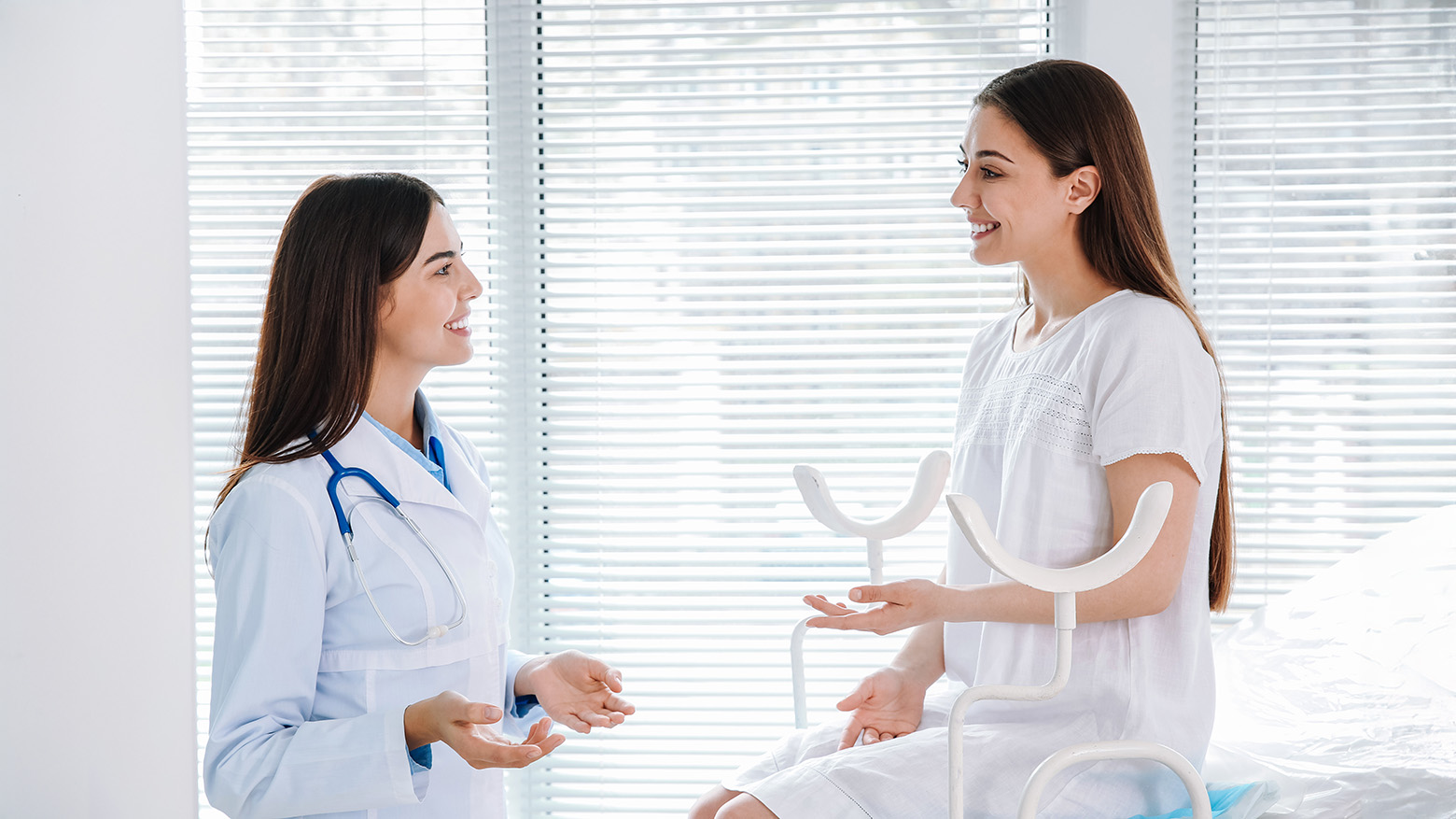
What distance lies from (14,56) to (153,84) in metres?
0.22

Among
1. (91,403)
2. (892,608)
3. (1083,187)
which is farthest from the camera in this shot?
(91,403)

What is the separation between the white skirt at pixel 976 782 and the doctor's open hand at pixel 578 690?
0.78 ft

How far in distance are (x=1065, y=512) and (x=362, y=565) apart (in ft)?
2.90

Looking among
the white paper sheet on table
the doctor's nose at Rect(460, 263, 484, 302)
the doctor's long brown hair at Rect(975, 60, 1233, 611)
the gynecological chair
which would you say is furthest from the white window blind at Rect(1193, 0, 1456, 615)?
the doctor's nose at Rect(460, 263, 484, 302)

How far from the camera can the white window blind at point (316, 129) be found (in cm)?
206

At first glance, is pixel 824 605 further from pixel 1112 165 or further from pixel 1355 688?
pixel 1355 688

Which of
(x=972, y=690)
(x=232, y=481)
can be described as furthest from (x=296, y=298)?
(x=972, y=690)

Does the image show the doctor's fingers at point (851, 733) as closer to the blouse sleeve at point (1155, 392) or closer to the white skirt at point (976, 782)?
the white skirt at point (976, 782)

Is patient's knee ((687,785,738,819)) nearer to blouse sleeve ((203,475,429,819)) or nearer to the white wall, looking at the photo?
blouse sleeve ((203,475,429,819))

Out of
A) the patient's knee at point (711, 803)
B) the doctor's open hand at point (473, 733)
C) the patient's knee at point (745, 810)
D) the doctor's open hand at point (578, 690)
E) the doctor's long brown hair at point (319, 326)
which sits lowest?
the patient's knee at point (711, 803)

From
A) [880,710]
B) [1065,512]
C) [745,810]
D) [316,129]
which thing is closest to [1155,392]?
[1065,512]

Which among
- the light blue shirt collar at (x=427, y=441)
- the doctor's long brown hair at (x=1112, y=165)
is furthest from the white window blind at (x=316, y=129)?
the doctor's long brown hair at (x=1112, y=165)

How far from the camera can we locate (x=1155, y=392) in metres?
1.13

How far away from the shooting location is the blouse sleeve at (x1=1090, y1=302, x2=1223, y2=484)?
1124 millimetres
